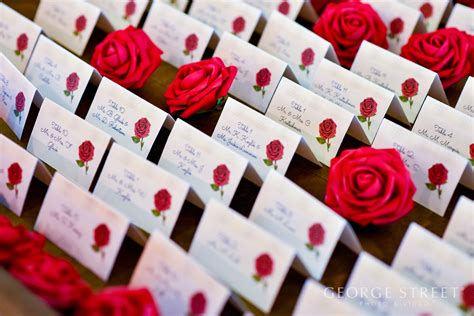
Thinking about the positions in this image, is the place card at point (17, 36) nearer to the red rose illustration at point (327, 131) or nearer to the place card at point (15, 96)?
the place card at point (15, 96)

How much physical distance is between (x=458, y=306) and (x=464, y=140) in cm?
50

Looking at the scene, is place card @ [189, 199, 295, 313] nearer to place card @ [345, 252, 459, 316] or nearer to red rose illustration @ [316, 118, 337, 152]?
place card @ [345, 252, 459, 316]

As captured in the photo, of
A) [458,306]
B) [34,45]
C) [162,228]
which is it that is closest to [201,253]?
[162,228]

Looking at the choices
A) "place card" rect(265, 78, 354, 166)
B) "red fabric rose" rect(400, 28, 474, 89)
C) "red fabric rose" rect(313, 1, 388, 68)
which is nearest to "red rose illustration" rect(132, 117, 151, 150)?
"place card" rect(265, 78, 354, 166)

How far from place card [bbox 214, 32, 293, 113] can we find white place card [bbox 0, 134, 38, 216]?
2.08 feet

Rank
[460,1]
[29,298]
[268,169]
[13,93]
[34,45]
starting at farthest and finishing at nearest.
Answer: [460,1] → [34,45] → [13,93] → [268,169] → [29,298]

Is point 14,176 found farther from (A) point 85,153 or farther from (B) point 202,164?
(B) point 202,164

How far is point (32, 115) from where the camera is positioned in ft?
6.44

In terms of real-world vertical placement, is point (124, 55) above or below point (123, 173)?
above

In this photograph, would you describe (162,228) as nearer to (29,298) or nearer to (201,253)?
(201,253)

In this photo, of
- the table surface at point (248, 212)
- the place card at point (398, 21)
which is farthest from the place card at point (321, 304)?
the place card at point (398, 21)

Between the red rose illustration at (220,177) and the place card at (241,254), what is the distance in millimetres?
166

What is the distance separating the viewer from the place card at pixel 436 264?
55.6 inches

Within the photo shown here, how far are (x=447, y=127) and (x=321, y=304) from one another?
68 cm
